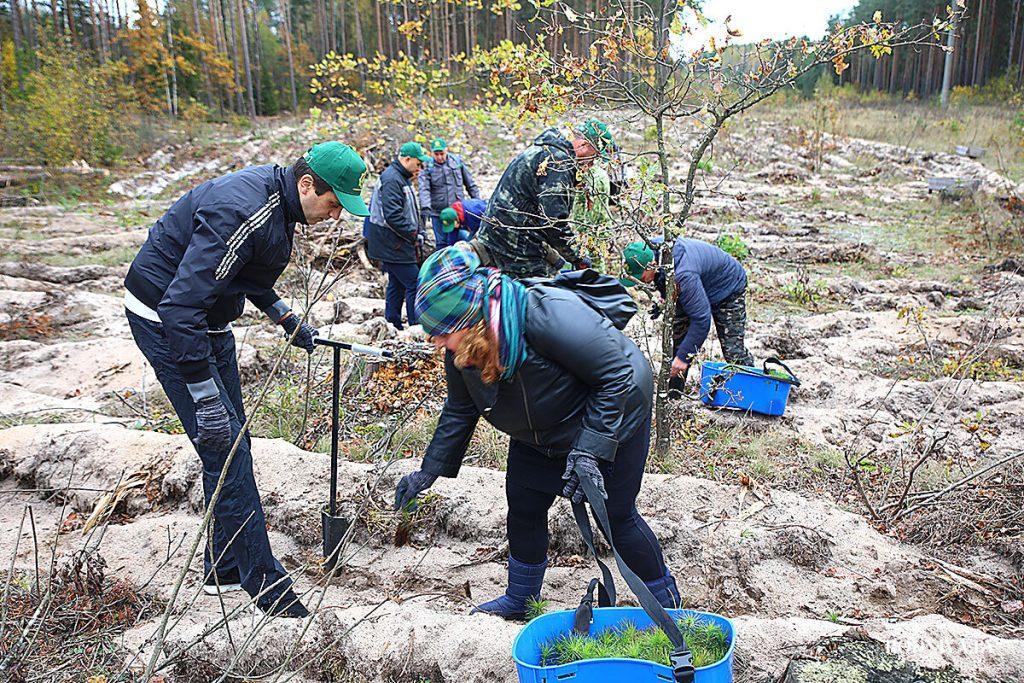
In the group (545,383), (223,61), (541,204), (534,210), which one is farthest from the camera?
(223,61)

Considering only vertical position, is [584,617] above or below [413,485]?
below

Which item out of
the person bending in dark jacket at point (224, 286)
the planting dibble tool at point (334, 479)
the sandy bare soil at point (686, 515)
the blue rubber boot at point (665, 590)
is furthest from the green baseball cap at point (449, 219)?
the blue rubber boot at point (665, 590)

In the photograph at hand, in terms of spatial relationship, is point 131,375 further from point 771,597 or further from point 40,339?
point 771,597

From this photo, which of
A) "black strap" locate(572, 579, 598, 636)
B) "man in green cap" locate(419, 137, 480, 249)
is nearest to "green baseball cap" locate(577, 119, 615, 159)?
"black strap" locate(572, 579, 598, 636)

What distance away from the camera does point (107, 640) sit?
2863 mm

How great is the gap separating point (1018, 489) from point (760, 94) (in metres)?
2.37

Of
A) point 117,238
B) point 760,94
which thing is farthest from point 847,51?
point 117,238

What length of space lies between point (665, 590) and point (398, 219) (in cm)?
493

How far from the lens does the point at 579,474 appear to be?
7.32 feet

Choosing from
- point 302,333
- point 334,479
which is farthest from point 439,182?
point 334,479

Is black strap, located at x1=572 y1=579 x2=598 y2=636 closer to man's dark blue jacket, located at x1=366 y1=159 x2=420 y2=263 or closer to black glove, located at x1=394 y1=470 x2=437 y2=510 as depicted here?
black glove, located at x1=394 y1=470 x2=437 y2=510

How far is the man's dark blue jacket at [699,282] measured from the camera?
456 centimetres

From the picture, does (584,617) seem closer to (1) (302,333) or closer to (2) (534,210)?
(1) (302,333)

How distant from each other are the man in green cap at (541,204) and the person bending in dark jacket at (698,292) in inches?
18.4
